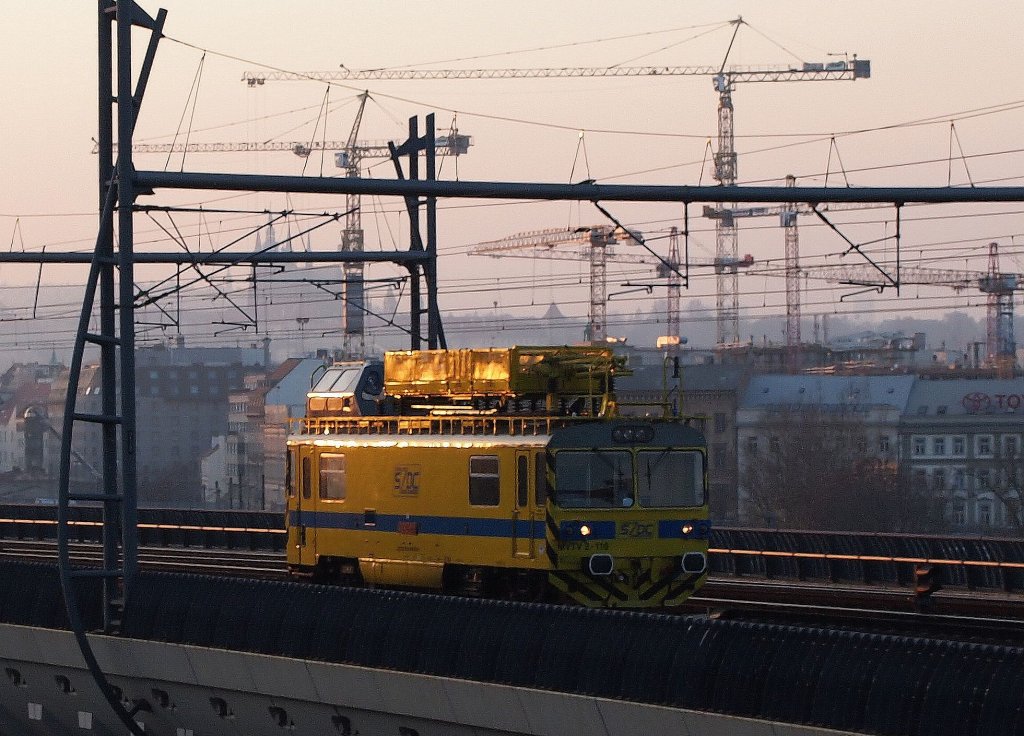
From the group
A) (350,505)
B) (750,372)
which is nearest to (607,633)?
(350,505)

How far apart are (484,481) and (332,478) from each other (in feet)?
13.7

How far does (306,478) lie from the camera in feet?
90.7

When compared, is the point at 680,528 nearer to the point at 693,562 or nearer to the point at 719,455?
the point at 693,562

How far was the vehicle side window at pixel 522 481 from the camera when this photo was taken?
22.8m

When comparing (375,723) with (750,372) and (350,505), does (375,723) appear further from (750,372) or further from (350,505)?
(750,372)

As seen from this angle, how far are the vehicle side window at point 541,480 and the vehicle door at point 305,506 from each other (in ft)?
19.0

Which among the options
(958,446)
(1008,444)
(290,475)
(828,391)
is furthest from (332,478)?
(828,391)

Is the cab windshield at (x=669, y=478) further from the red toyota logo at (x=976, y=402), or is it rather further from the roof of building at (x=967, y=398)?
the red toyota logo at (x=976, y=402)

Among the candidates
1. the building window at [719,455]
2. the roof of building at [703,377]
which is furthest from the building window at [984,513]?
the roof of building at [703,377]

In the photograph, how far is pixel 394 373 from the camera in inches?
1051

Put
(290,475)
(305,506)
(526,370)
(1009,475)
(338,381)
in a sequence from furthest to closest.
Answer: (1009,475)
(338,381)
(290,475)
(305,506)
(526,370)

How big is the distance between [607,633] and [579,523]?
5517mm

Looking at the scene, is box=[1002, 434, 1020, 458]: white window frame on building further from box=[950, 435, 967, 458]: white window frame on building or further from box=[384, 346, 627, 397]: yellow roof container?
box=[384, 346, 627, 397]: yellow roof container

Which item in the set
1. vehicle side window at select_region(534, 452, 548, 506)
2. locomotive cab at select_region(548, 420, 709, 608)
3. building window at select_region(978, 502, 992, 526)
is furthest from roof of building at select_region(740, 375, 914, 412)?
vehicle side window at select_region(534, 452, 548, 506)
